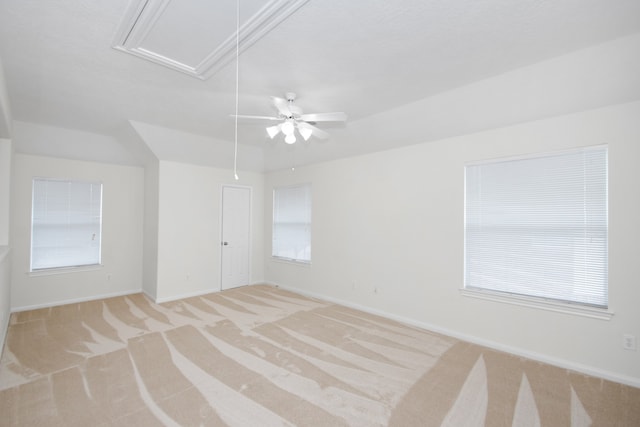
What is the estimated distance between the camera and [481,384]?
99.8 inches

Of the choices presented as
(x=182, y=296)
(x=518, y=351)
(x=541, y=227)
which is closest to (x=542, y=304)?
(x=518, y=351)

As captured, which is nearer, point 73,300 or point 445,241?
point 445,241

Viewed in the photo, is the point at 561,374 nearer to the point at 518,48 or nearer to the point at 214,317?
the point at 518,48

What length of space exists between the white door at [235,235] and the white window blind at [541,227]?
13.8ft

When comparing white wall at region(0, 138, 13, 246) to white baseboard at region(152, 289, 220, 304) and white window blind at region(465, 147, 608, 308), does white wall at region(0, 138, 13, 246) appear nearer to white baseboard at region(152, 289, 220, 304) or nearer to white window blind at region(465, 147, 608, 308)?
white baseboard at region(152, 289, 220, 304)

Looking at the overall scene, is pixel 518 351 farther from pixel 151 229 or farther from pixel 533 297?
pixel 151 229

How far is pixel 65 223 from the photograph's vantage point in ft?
15.3

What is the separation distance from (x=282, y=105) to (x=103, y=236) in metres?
4.41

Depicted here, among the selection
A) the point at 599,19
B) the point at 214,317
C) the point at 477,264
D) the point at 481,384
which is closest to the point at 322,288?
the point at 214,317

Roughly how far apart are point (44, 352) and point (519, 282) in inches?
204

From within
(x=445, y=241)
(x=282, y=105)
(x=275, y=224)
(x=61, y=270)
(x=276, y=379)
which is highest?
(x=282, y=105)

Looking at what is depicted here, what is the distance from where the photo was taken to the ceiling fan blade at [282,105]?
257 cm

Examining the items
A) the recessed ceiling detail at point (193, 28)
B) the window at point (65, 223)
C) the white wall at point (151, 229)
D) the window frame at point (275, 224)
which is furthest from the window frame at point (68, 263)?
the recessed ceiling detail at point (193, 28)

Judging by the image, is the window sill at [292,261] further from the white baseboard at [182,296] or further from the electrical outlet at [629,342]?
the electrical outlet at [629,342]
